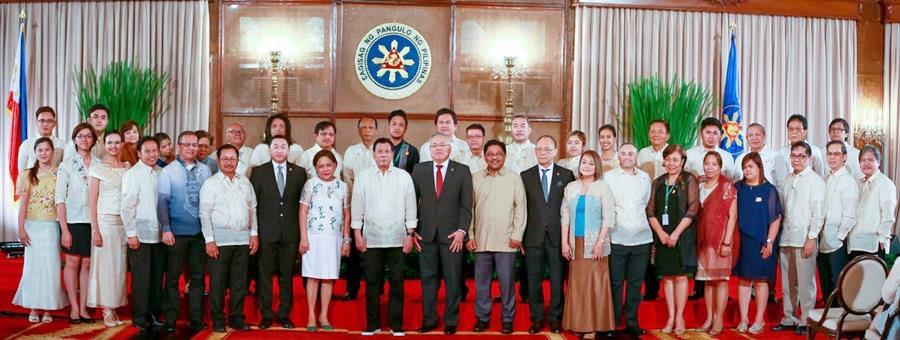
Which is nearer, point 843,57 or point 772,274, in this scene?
point 772,274

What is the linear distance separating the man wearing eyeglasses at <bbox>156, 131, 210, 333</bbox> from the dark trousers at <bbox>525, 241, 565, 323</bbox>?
7.31 ft

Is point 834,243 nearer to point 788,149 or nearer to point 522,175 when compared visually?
point 788,149

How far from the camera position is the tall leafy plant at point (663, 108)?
932cm

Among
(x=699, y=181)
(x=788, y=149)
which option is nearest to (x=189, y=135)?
(x=699, y=181)

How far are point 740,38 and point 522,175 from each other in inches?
182

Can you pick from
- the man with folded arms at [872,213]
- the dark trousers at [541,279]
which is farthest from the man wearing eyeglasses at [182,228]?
the man with folded arms at [872,213]

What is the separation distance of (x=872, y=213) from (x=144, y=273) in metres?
4.98

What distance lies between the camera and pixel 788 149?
7547 millimetres

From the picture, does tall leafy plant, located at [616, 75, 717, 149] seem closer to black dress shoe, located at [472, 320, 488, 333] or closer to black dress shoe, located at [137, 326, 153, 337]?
black dress shoe, located at [472, 320, 488, 333]

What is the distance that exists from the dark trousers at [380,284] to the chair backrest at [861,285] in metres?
2.75

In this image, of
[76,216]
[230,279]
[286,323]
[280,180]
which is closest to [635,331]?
[286,323]

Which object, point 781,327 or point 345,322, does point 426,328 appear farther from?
point 781,327

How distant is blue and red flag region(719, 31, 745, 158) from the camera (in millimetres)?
9375

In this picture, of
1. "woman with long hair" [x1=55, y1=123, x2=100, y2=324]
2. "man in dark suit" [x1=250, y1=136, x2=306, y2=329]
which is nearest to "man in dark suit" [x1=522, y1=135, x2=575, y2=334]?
"man in dark suit" [x1=250, y1=136, x2=306, y2=329]
